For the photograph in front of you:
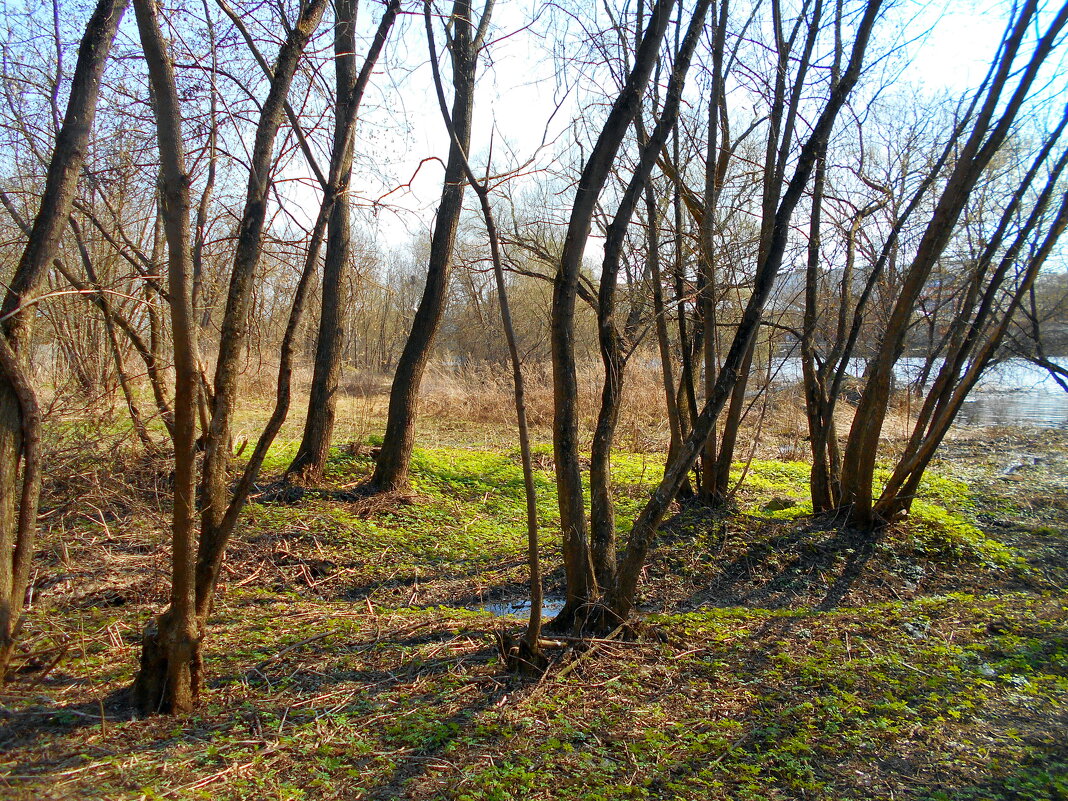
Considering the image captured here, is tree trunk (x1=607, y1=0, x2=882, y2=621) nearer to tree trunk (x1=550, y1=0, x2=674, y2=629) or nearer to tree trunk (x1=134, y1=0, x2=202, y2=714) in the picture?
tree trunk (x1=550, y1=0, x2=674, y2=629)

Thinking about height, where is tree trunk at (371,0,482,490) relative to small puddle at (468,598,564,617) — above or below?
above

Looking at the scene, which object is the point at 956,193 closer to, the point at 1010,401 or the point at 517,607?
the point at 517,607

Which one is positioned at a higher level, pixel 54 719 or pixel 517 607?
pixel 54 719

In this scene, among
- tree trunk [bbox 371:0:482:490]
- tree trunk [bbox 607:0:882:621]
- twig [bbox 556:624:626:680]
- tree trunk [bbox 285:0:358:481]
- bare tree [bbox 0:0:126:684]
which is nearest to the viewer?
bare tree [bbox 0:0:126:684]

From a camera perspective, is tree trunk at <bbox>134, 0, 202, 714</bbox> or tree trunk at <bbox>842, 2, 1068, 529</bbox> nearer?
tree trunk at <bbox>134, 0, 202, 714</bbox>

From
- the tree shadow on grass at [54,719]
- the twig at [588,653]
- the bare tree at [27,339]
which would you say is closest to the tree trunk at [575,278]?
the twig at [588,653]

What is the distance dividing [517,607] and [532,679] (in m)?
1.93

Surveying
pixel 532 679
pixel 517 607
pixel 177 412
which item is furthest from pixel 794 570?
pixel 177 412

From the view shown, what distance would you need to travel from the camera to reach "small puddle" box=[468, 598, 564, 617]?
5.44 meters

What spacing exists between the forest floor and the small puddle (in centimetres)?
7

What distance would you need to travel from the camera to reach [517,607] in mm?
5582

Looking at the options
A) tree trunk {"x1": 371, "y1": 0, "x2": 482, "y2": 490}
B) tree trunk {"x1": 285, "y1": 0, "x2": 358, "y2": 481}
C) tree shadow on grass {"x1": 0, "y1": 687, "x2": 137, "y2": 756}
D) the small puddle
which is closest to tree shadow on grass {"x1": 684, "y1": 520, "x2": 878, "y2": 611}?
the small puddle

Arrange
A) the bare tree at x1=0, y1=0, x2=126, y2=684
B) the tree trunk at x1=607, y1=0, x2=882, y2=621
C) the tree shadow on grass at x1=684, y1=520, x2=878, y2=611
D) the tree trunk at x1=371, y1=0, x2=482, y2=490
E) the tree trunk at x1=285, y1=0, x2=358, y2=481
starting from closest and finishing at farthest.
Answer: the bare tree at x1=0, y1=0, x2=126, y2=684, the tree trunk at x1=607, y1=0, x2=882, y2=621, the tree shadow on grass at x1=684, y1=520, x2=878, y2=611, the tree trunk at x1=285, y1=0, x2=358, y2=481, the tree trunk at x1=371, y1=0, x2=482, y2=490

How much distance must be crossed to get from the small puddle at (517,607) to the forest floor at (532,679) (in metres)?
0.07
